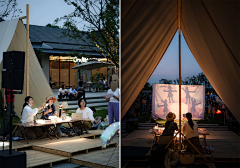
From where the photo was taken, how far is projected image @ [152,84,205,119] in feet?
25.8

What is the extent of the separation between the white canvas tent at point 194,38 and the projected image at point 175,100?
248cm

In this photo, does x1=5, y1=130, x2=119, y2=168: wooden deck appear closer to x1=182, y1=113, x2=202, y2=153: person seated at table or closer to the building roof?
x1=182, y1=113, x2=202, y2=153: person seated at table

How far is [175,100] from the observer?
798 centimetres

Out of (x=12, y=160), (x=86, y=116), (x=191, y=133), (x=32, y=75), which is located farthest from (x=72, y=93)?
(x=12, y=160)

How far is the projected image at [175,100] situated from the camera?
25.8 ft

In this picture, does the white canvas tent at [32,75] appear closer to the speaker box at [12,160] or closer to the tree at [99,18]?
the tree at [99,18]

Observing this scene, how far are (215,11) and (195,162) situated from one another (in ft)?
9.36

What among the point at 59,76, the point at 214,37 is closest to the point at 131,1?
the point at 214,37

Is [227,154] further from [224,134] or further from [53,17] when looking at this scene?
[53,17]

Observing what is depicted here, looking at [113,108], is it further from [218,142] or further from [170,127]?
[218,142]

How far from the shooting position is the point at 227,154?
20.0 feet

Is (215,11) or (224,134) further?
(224,134)

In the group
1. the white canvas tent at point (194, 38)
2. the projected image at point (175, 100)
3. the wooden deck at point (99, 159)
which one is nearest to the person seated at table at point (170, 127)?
the white canvas tent at point (194, 38)

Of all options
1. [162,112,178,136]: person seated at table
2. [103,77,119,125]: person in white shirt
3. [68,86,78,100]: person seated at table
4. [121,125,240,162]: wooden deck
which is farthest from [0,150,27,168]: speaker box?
[68,86,78,100]: person seated at table
